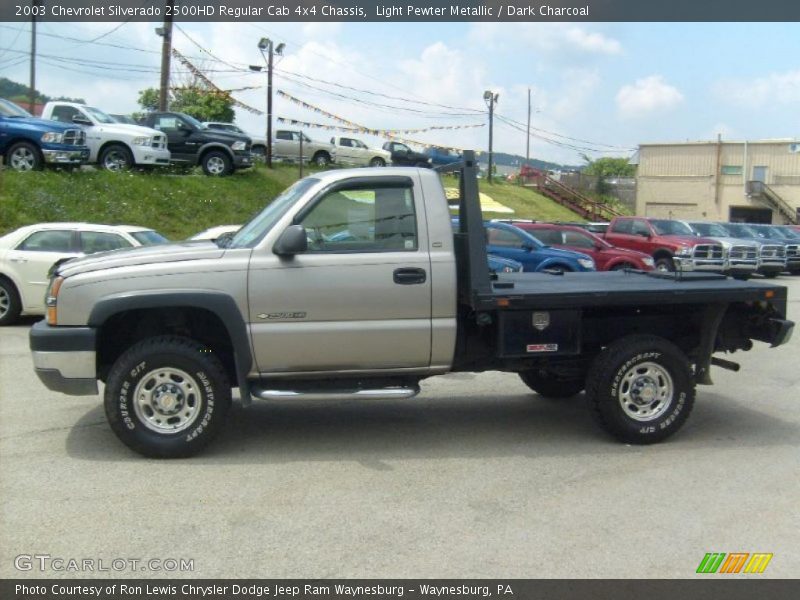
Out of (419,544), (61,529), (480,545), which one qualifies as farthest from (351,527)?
(61,529)

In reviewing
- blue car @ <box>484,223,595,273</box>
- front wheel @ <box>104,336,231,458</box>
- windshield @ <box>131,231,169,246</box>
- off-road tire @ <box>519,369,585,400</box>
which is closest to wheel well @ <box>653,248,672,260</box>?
blue car @ <box>484,223,595,273</box>

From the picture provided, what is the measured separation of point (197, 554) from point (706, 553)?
2.72 m

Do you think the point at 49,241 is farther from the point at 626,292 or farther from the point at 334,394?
the point at 626,292

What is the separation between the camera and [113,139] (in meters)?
23.3

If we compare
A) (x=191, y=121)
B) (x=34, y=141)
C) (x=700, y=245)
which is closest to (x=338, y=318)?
(x=34, y=141)

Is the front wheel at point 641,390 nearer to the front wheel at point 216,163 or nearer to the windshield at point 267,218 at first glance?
the windshield at point 267,218

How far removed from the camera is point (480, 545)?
4.68 m

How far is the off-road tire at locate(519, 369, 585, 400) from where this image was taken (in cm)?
816

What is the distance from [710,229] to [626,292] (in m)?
21.3

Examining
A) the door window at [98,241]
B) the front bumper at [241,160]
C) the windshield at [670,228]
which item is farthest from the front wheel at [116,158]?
the windshield at [670,228]

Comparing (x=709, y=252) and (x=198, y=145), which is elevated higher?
(x=198, y=145)

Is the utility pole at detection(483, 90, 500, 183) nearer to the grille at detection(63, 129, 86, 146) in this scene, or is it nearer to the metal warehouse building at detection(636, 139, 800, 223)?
the metal warehouse building at detection(636, 139, 800, 223)

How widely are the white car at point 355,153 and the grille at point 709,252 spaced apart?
668 inches

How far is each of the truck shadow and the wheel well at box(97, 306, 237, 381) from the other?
69cm
